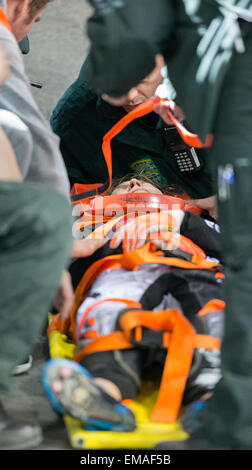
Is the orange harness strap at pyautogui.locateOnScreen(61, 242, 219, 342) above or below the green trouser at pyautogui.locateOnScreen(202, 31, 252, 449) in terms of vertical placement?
below

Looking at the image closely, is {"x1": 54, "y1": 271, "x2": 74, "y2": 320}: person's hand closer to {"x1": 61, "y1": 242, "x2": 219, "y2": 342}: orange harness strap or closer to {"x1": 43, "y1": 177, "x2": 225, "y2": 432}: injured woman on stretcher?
{"x1": 43, "y1": 177, "x2": 225, "y2": 432}: injured woman on stretcher

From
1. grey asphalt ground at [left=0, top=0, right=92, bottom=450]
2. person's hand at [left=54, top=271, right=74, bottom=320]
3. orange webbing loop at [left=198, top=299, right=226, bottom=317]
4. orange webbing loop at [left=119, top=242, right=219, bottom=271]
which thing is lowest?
orange webbing loop at [left=198, top=299, right=226, bottom=317]

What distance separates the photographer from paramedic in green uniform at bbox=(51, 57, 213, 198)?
204cm

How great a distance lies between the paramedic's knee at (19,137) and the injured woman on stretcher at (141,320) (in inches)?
10.5

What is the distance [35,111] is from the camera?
146 centimetres

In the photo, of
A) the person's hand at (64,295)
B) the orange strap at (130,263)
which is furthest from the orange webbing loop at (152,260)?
the person's hand at (64,295)

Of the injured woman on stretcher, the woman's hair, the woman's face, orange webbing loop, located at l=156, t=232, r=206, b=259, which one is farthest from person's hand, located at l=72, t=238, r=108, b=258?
Result: the woman's hair

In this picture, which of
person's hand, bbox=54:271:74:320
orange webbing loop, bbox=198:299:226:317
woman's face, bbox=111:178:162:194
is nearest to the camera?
person's hand, bbox=54:271:74:320

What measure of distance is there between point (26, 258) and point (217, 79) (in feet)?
1.40

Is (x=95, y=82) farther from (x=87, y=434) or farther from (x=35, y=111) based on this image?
(x=87, y=434)

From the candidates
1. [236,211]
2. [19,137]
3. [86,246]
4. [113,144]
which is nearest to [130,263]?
[86,246]

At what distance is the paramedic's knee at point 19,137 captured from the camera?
4.47 feet

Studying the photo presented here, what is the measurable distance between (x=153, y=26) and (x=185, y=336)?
22.7 inches

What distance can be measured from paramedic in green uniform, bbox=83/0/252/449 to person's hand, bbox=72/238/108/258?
48 centimetres
